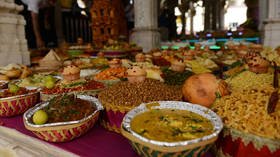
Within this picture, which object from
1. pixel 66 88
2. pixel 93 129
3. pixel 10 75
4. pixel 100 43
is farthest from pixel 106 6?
pixel 93 129

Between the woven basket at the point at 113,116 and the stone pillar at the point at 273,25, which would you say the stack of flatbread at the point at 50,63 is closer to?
the woven basket at the point at 113,116

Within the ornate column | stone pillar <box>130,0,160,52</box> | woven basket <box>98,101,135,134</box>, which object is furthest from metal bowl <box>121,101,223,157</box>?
stone pillar <box>130,0,160,52</box>

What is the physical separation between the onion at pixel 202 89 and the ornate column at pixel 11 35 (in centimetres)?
285

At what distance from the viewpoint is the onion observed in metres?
1.26

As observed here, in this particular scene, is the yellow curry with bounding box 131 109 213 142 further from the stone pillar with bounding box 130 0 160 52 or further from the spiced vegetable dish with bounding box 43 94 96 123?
the stone pillar with bounding box 130 0 160 52

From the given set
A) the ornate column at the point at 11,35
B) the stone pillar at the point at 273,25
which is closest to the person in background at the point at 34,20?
the ornate column at the point at 11,35

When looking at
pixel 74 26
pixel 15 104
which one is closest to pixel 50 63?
pixel 15 104

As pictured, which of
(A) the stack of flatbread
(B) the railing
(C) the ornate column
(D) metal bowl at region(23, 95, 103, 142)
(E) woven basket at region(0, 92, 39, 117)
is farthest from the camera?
(B) the railing

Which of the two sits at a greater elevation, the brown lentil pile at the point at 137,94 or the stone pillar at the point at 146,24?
the stone pillar at the point at 146,24

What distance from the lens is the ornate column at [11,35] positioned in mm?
3201

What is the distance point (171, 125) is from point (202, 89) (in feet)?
1.31

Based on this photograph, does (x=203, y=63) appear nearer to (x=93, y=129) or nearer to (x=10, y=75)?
(x=93, y=129)

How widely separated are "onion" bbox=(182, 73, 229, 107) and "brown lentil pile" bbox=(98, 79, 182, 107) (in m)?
0.06

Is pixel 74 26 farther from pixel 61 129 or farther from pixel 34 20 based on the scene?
pixel 61 129
